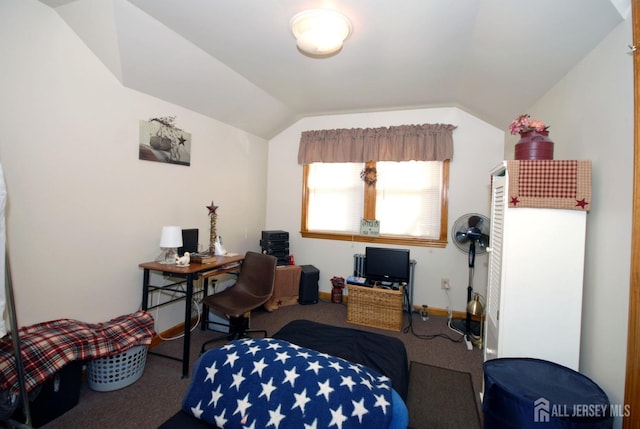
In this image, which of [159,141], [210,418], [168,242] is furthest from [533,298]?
[159,141]

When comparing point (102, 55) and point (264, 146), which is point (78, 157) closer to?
point (102, 55)

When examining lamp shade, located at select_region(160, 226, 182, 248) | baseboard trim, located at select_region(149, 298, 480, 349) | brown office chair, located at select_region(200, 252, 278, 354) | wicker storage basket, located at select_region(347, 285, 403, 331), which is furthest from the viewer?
wicker storage basket, located at select_region(347, 285, 403, 331)

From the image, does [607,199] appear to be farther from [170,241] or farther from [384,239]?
[170,241]

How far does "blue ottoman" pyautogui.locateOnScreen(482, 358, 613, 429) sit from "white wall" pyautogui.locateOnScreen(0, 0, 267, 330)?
2701 millimetres

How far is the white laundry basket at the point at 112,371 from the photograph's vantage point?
6.40 feet

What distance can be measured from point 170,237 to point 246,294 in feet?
3.00

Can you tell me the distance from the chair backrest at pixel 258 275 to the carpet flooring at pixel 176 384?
522mm

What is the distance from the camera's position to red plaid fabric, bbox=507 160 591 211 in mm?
1542

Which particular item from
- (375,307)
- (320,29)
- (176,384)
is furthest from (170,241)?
(375,307)

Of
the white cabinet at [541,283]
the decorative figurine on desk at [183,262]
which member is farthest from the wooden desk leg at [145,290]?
the white cabinet at [541,283]

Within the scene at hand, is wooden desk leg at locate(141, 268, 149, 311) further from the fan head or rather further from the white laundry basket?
the fan head

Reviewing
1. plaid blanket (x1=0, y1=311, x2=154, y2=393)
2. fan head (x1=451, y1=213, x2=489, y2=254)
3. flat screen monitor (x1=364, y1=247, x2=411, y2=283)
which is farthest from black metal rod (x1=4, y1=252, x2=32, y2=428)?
fan head (x1=451, y1=213, x2=489, y2=254)

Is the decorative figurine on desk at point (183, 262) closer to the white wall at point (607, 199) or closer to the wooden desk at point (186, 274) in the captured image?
the wooden desk at point (186, 274)

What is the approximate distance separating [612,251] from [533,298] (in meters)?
0.43
